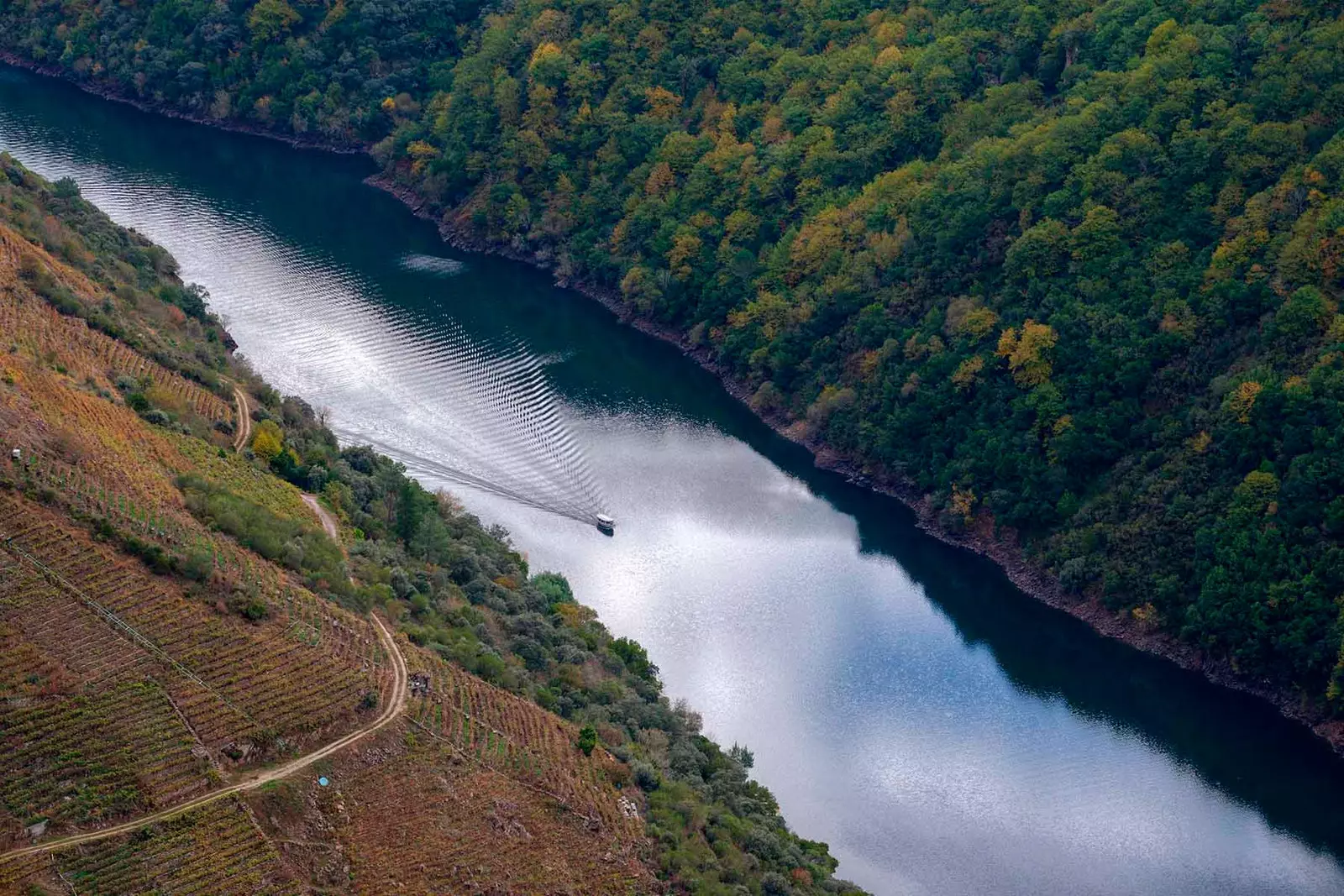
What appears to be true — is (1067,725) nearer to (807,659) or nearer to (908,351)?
→ (807,659)

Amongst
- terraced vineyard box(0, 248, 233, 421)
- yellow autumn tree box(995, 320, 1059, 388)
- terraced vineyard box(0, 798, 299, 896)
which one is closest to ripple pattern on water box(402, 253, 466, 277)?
terraced vineyard box(0, 248, 233, 421)

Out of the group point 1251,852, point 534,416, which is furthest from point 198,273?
point 1251,852

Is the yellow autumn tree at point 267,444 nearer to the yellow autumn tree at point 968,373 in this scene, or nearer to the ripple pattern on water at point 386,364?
the ripple pattern on water at point 386,364

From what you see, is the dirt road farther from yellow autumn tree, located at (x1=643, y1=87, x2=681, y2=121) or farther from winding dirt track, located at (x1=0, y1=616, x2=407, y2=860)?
yellow autumn tree, located at (x1=643, y1=87, x2=681, y2=121)

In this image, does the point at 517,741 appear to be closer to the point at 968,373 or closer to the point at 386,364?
the point at 968,373

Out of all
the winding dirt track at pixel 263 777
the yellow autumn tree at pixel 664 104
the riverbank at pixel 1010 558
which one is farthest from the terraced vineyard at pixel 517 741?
the yellow autumn tree at pixel 664 104

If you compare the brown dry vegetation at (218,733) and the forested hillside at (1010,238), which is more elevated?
the forested hillside at (1010,238)
